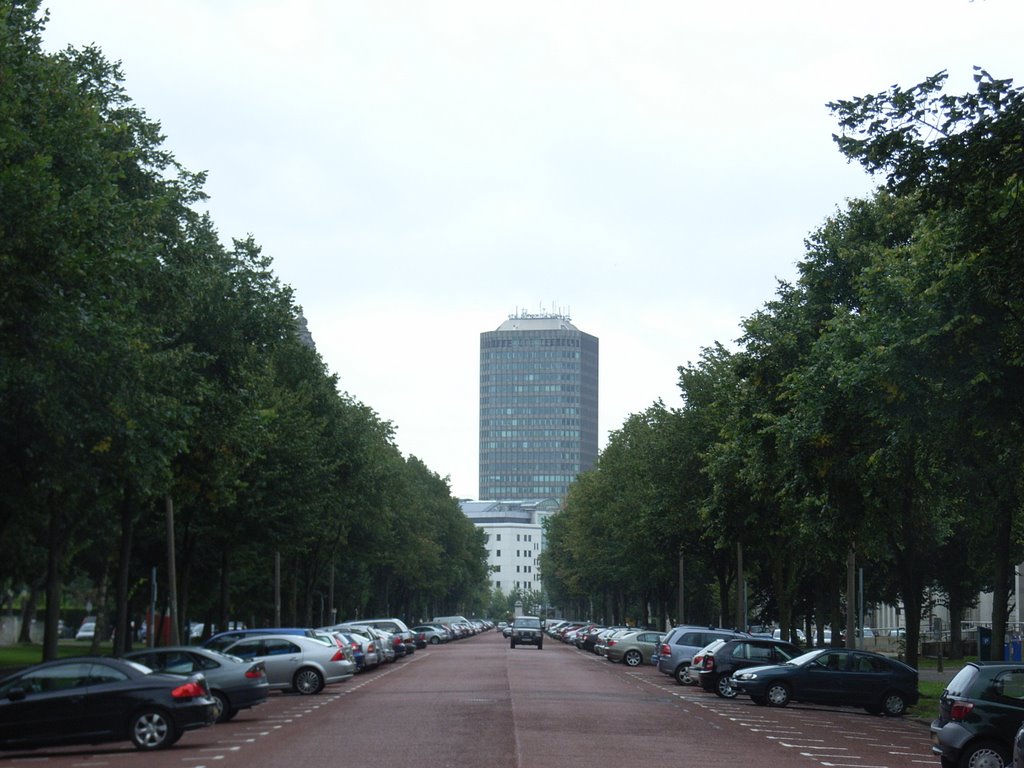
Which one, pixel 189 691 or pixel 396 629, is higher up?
pixel 189 691

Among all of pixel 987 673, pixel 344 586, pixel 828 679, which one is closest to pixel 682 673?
pixel 828 679

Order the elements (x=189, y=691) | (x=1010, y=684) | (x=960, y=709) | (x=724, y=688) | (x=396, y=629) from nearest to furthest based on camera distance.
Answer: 1. (x=960, y=709)
2. (x=1010, y=684)
3. (x=189, y=691)
4. (x=724, y=688)
5. (x=396, y=629)

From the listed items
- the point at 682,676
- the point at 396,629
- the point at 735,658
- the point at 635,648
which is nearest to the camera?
the point at 735,658

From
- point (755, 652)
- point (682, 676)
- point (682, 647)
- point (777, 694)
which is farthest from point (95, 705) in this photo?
point (682, 647)

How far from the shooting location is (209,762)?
18391mm

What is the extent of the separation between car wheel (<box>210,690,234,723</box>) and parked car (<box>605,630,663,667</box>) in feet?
109

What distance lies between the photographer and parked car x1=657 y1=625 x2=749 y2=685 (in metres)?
43.9

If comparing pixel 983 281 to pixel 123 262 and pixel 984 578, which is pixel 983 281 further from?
pixel 984 578

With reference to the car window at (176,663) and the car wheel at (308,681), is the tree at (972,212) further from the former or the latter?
the car wheel at (308,681)

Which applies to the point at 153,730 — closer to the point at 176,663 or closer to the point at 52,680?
the point at 52,680

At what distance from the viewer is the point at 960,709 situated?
18734 millimetres

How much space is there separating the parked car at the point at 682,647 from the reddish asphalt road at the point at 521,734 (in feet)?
18.9

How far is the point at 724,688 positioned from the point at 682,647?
24.9 feet

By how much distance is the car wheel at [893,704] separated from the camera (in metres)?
32.8
